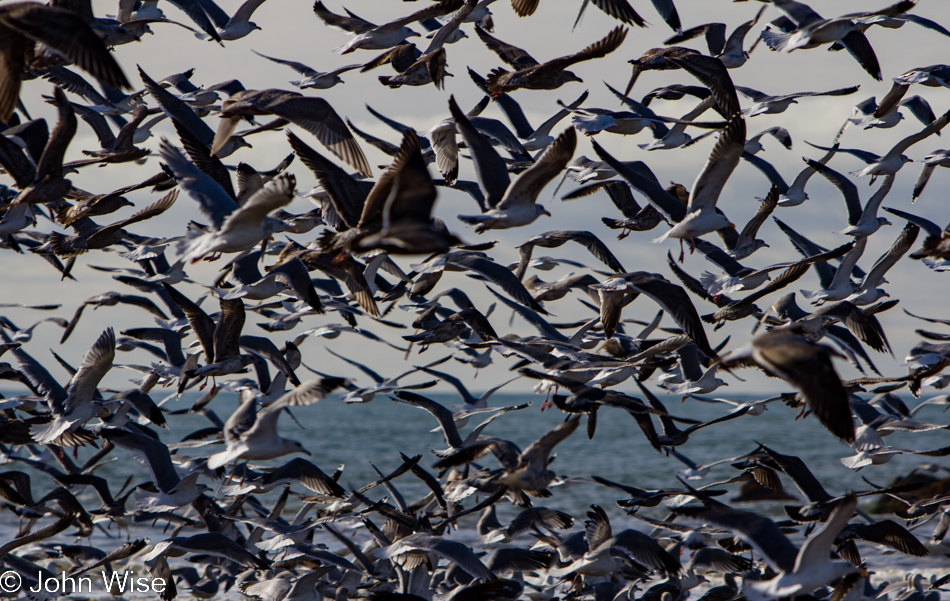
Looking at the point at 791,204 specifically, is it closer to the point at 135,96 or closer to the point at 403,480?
the point at 135,96

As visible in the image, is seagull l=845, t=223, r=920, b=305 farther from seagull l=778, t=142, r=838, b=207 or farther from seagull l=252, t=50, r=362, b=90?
seagull l=252, t=50, r=362, b=90

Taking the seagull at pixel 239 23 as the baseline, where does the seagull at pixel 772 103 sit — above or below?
below

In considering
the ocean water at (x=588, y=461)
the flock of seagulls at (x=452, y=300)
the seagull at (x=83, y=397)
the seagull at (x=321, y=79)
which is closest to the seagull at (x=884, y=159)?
the flock of seagulls at (x=452, y=300)

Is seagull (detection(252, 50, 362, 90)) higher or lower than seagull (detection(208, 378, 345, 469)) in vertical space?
higher

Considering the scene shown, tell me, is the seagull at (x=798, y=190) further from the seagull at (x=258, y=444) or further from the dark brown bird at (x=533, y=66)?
the seagull at (x=258, y=444)

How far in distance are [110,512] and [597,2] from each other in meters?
7.67

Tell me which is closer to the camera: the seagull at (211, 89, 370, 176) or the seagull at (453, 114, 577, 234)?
the seagull at (453, 114, 577, 234)

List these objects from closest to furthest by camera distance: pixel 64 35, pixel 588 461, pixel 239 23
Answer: pixel 64 35 < pixel 239 23 < pixel 588 461

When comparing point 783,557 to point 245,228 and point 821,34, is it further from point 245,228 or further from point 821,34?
point 821,34

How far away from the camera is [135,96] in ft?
33.4

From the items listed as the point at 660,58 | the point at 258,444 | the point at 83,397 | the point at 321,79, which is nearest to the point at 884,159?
the point at 660,58

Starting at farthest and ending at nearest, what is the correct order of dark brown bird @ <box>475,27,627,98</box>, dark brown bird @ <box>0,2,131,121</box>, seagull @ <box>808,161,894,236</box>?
1. seagull @ <box>808,161,894,236</box>
2. dark brown bird @ <box>475,27,627,98</box>
3. dark brown bird @ <box>0,2,131,121</box>

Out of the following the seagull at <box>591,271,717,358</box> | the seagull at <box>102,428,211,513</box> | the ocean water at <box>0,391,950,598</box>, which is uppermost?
the seagull at <box>591,271,717,358</box>

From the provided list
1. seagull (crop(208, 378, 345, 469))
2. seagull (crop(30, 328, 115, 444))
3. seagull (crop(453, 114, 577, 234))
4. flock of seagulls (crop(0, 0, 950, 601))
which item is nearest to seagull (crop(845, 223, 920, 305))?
flock of seagulls (crop(0, 0, 950, 601))
